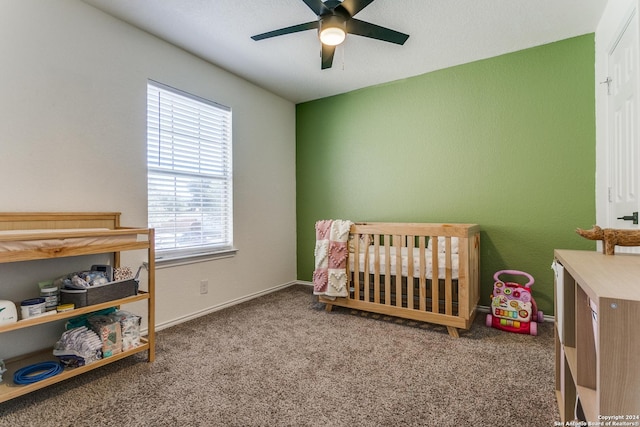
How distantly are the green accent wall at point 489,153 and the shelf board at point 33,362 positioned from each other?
2.50 metres

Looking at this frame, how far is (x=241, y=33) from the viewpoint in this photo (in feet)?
7.79

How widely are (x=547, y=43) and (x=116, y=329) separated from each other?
375 cm

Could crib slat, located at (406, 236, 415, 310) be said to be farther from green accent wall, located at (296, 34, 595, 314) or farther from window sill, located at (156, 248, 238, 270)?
window sill, located at (156, 248, 238, 270)

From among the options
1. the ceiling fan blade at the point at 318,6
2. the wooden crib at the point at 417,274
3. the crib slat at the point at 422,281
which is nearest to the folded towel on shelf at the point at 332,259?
the wooden crib at the point at 417,274

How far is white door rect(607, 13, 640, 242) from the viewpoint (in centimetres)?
172

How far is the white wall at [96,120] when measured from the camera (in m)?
1.77

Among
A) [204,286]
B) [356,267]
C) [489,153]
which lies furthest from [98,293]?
[489,153]

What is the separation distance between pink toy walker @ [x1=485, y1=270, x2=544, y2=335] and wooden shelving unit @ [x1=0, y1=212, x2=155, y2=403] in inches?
96.8

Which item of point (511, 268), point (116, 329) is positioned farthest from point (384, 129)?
point (116, 329)

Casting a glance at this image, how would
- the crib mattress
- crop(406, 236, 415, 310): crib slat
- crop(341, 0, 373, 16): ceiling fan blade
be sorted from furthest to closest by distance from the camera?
1. crop(406, 236, 415, 310): crib slat
2. the crib mattress
3. crop(341, 0, 373, 16): ceiling fan blade

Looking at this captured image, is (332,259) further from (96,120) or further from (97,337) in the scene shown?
(96,120)

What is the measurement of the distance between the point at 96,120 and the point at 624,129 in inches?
134

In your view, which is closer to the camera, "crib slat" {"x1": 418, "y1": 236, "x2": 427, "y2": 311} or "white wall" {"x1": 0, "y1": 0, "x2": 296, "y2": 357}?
"white wall" {"x1": 0, "y1": 0, "x2": 296, "y2": 357}

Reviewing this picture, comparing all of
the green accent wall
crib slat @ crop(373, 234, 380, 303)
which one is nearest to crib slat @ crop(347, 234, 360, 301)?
crib slat @ crop(373, 234, 380, 303)
